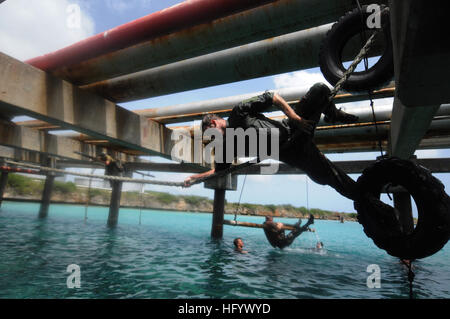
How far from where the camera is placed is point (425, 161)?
31.9 feet

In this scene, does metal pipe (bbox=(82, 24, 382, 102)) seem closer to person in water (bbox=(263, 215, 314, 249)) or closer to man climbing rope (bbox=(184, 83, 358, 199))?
man climbing rope (bbox=(184, 83, 358, 199))

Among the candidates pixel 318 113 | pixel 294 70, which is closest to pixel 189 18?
pixel 294 70

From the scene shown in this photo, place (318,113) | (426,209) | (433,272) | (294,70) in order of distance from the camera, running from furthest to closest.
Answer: (433,272) → (294,70) → (318,113) → (426,209)

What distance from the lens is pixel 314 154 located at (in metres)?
3.91

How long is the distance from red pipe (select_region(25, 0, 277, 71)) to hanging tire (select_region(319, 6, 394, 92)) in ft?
4.09

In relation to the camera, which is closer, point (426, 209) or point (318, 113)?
point (426, 209)

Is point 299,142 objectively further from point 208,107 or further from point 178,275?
point 178,275

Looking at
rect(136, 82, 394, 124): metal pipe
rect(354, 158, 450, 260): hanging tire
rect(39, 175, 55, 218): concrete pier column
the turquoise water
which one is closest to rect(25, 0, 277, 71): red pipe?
rect(136, 82, 394, 124): metal pipe

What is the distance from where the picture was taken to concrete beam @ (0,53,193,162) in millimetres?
5379

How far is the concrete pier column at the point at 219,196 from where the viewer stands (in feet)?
45.2

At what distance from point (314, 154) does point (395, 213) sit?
1.31 m

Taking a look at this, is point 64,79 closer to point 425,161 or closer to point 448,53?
point 448,53

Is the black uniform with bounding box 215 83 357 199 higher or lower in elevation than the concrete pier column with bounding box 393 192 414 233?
higher

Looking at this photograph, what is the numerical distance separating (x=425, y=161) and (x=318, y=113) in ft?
29.7
